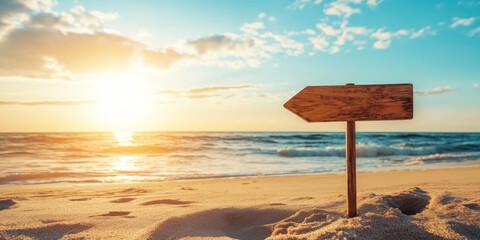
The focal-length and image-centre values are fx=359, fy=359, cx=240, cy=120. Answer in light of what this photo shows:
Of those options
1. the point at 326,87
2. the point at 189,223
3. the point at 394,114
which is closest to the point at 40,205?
the point at 189,223

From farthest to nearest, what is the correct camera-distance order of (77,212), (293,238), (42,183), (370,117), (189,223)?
(42,183) → (77,212) → (189,223) → (370,117) → (293,238)

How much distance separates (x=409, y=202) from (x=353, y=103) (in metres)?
1.88

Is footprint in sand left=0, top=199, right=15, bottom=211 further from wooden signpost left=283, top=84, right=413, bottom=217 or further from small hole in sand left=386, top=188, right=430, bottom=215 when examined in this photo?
small hole in sand left=386, top=188, right=430, bottom=215

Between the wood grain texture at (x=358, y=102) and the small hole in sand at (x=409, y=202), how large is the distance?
1393 mm

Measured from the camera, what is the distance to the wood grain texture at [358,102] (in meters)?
3.53

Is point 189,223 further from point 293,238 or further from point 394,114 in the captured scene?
point 394,114

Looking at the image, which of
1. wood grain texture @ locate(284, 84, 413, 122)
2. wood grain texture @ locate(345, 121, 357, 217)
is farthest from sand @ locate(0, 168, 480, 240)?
wood grain texture @ locate(284, 84, 413, 122)

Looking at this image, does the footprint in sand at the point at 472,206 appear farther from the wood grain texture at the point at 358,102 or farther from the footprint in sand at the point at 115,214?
the footprint in sand at the point at 115,214

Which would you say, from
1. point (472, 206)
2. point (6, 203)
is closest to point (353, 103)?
point (472, 206)

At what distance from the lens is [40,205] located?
528 cm

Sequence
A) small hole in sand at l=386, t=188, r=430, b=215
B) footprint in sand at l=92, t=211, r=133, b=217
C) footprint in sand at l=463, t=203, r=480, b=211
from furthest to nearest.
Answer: footprint in sand at l=92, t=211, r=133, b=217 → small hole in sand at l=386, t=188, r=430, b=215 → footprint in sand at l=463, t=203, r=480, b=211

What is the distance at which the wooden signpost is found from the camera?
3.53 meters

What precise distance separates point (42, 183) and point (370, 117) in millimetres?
7974

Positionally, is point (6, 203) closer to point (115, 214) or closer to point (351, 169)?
point (115, 214)
